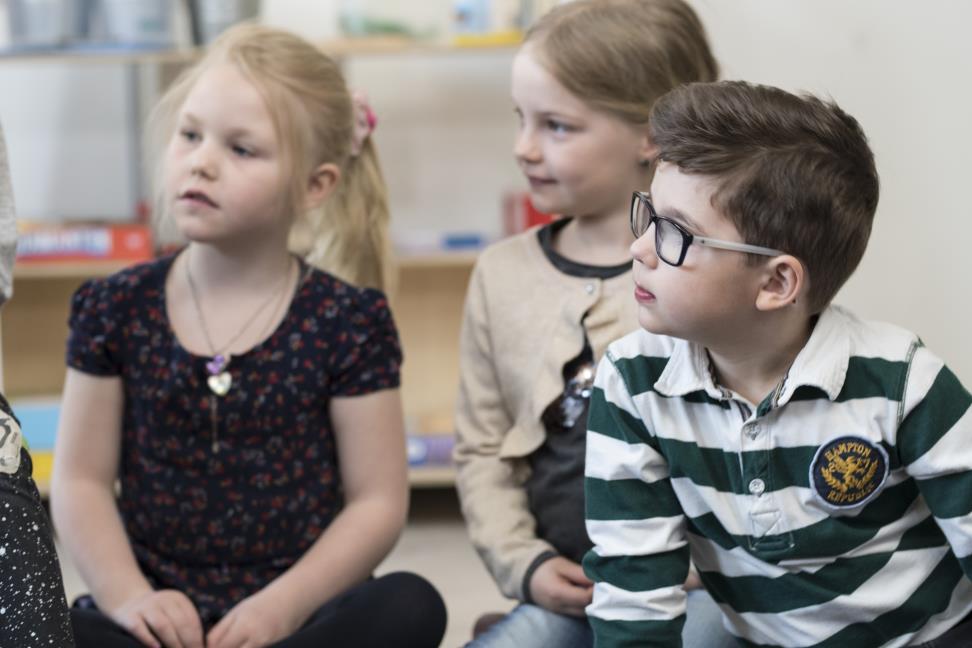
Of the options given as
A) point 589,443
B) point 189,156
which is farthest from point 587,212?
point 189,156

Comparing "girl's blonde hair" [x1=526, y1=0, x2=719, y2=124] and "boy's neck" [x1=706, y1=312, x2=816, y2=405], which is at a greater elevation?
"girl's blonde hair" [x1=526, y1=0, x2=719, y2=124]

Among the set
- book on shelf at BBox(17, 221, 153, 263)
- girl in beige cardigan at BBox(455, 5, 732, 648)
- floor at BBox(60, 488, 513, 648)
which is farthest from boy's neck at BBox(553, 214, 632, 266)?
book on shelf at BBox(17, 221, 153, 263)

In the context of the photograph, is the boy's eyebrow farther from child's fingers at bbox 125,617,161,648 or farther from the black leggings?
child's fingers at bbox 125,617,161,648

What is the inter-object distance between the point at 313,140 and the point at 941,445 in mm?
775

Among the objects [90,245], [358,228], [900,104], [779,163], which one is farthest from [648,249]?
[90,245]

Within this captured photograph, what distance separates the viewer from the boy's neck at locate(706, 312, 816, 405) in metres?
1.07

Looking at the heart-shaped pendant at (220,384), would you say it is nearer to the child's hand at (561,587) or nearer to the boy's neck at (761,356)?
the child's hand at (561,587)

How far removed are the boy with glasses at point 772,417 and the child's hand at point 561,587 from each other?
6.1 inches

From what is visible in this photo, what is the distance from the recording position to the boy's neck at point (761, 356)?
107cm

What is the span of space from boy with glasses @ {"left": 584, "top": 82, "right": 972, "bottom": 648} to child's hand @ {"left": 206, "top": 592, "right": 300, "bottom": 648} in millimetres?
339

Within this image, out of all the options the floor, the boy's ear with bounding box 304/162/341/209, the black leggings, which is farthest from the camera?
the floor

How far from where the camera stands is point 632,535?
1119 millimetres

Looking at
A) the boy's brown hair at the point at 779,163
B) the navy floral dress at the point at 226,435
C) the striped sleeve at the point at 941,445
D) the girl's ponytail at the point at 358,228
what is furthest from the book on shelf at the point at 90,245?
the striped sleeve at the point at 941,445

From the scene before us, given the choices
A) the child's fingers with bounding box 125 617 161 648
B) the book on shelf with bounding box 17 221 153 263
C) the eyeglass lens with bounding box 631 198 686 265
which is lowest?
the book on shelf with bounding box 17 221 153 263
